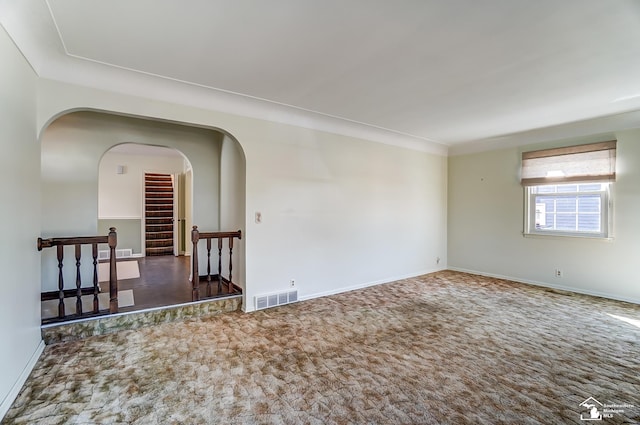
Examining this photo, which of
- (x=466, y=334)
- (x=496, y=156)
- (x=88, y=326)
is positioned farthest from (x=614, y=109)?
(x=88, y=326)

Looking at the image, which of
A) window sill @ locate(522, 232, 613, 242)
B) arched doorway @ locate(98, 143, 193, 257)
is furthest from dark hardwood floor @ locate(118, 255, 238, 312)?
window sill @ locate(522, 232, 613, 242)

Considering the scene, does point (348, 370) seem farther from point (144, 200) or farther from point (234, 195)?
point (144, 200)

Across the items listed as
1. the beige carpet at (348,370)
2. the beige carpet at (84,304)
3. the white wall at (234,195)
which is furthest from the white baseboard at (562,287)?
the beige carpet at (84,304)

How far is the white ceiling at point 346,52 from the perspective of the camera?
1902mm

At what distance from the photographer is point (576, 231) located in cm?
463

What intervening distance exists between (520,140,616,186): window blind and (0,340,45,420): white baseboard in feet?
22.2

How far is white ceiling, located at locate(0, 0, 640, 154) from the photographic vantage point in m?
1.90

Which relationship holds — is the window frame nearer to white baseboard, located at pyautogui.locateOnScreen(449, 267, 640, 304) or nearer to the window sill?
the window sill

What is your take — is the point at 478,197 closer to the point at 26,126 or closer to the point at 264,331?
the point at 264,331

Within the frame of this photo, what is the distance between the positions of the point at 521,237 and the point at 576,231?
30.0 inches

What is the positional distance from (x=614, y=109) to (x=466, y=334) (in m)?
3.71

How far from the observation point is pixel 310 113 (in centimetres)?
407

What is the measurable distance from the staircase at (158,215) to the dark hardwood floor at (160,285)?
1118mm

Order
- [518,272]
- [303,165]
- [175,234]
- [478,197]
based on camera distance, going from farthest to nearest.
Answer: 1. [175,234]
2. [478,197]
3. [518,272]
4. [303,165]
